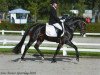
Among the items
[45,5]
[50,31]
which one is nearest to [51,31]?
[50,31]

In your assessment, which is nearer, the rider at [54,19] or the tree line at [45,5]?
the rider at [54,19]

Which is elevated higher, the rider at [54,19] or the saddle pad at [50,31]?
the rider at [54,19]

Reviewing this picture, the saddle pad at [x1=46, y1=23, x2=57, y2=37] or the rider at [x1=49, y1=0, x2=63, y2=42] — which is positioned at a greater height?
the rider at [x1=49, y1=0, x2=63, y2=42]

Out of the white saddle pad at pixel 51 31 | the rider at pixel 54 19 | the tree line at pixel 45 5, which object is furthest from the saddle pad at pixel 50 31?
the tree line at pixel 45 5

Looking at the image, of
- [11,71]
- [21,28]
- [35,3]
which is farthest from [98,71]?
[35,3]

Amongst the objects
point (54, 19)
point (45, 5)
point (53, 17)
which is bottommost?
point (45, 5)

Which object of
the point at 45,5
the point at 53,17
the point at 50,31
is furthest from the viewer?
the point at 45,5

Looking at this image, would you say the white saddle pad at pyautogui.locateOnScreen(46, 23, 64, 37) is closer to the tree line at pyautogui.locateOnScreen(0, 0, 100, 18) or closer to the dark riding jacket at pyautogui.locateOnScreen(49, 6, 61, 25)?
the dark riding jacket at pyautogui.locateOnScreen(49, 6, 61, 25)

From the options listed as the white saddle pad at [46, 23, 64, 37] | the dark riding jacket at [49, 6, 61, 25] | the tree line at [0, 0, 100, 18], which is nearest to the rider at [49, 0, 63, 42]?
the dark riding jacket at [49, 6, 61, 25]

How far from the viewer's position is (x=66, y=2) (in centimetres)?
6431

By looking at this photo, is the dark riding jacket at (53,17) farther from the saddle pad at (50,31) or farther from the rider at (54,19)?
the saddle pad at (50,31)

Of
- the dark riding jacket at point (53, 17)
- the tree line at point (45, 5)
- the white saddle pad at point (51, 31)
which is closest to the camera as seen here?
the dark riding jacket at point (53, 17)

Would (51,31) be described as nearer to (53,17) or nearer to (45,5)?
(53,17)

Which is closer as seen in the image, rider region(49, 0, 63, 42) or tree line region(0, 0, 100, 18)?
rider region(49, 0, 63, 42)
